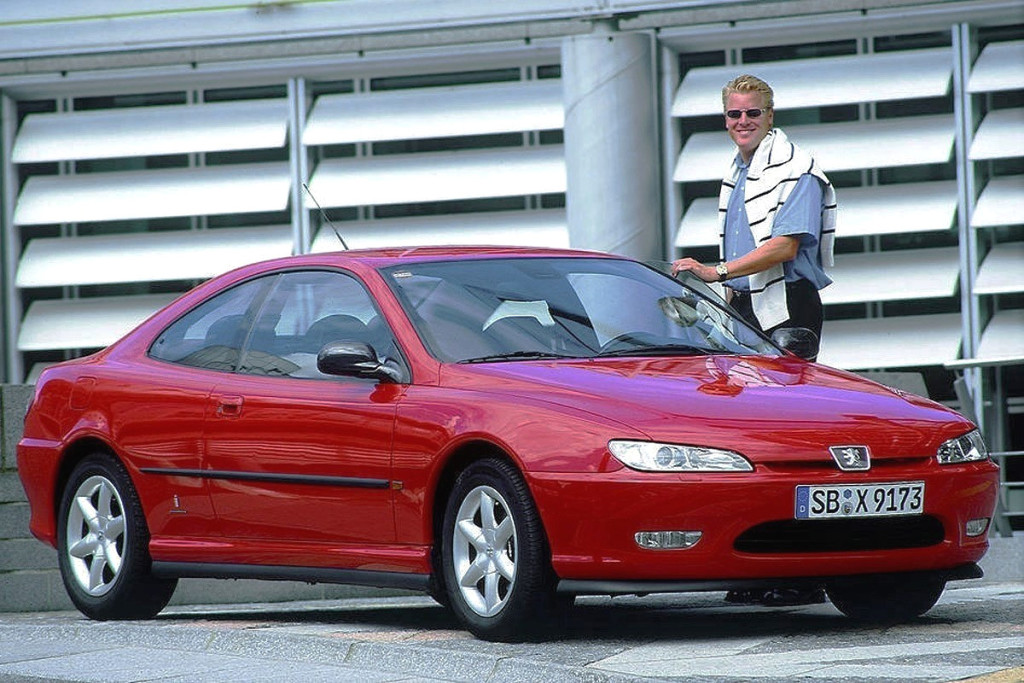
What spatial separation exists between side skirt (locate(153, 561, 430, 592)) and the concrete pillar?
5117 millimetres

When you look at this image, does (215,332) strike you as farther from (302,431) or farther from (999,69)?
(999,69)

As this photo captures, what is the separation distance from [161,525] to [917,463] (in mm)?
3043

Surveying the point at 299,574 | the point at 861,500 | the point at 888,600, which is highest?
the point at 861,500

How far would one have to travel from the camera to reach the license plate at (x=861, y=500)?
7180 millimetres

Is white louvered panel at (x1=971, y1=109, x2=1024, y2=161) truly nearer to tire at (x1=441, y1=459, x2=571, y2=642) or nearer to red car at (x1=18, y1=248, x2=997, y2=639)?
red car at (x1=18, y1=248, x2=997, y2=639)

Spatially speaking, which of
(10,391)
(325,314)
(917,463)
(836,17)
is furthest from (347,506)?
(836,17)

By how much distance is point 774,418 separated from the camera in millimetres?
7293

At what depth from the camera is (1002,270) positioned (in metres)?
13.0

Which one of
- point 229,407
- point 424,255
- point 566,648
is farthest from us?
point 424,255

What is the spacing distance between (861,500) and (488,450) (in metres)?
1.21

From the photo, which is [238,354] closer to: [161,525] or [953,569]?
[161,525]

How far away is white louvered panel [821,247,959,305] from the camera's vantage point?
1318 centimetres

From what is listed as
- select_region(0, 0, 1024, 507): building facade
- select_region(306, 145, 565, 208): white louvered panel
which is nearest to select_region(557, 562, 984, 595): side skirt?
select_region(0, 0, 1024, 507): building facade

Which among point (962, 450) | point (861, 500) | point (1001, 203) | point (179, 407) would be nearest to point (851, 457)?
point (861, 500)
